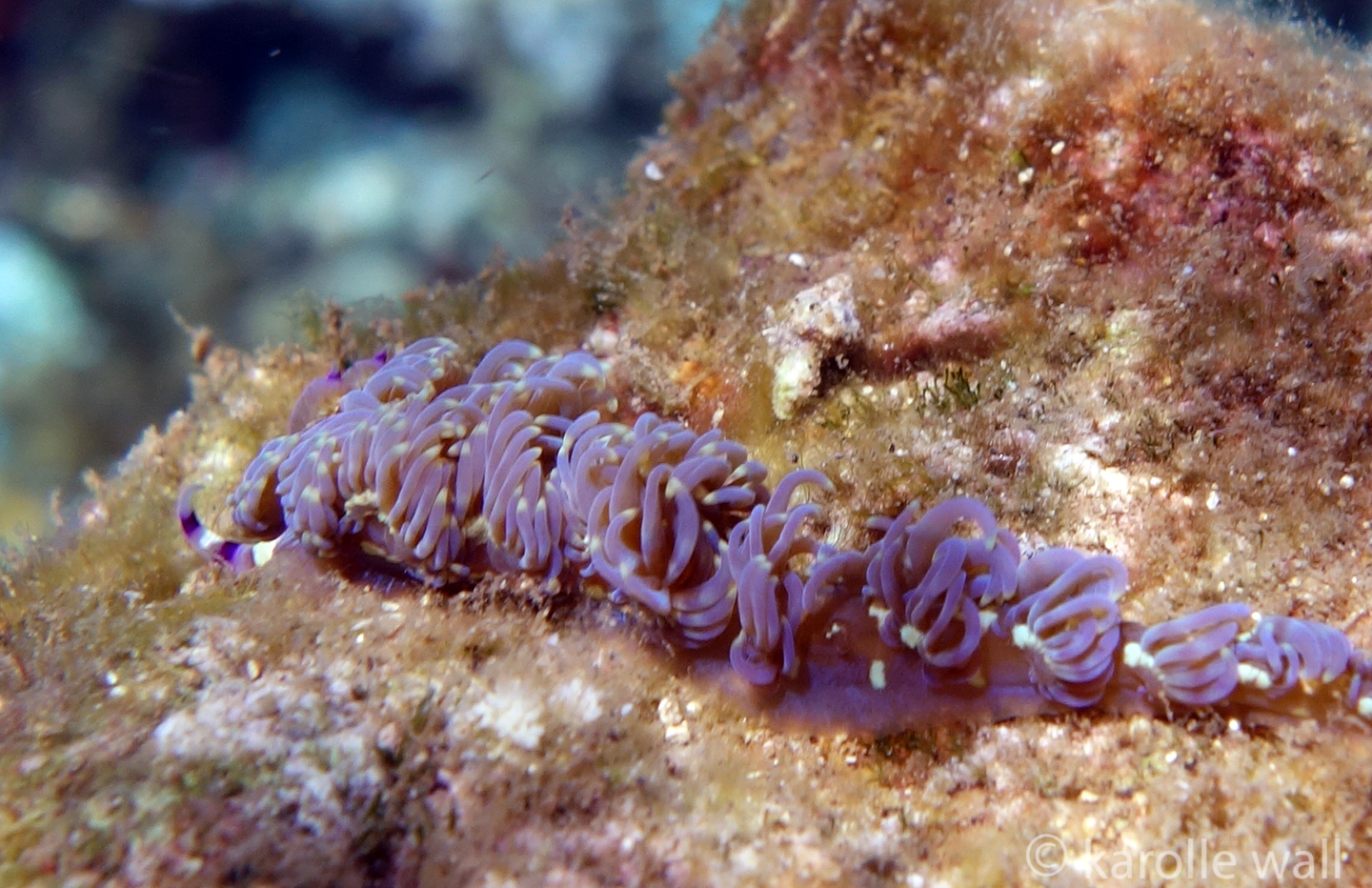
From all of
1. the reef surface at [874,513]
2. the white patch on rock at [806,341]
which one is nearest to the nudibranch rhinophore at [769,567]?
the reef surface at [874,513]

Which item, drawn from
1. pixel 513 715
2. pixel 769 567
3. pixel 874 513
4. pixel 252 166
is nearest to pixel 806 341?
pixel 874 513

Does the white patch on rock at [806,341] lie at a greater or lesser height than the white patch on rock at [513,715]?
greater

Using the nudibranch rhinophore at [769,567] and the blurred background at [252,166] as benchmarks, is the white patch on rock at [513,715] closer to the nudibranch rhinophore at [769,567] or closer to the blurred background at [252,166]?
the nudibranch rhinophore at [769,567]

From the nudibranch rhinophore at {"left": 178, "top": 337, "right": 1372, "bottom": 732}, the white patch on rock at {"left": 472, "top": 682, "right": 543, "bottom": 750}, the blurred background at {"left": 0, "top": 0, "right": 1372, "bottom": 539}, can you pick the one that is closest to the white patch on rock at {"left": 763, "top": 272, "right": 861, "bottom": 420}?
the nudibranch rhinophore at {"left": 178, "top": 337, "right": 1372, "bottom": 732}

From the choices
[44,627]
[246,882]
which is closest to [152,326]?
[44,627]

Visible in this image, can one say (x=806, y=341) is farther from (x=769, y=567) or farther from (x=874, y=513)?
(x=769, y=567)

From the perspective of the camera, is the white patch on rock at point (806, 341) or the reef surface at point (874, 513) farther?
the white patch on rock at point (806, 341)

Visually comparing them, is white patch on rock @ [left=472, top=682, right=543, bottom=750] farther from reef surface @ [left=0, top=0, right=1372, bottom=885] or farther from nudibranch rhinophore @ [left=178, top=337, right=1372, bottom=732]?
nudibranch rhinophore @ [left=178, top=337, right=1372, bottom=732]
